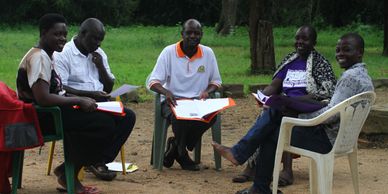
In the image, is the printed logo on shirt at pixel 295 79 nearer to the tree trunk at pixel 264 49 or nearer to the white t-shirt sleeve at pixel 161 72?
the white t-shirt sleeve at pixel 161 72

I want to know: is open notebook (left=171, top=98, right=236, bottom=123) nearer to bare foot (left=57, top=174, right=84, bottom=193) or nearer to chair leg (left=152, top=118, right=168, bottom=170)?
chair leg (left=152, top=118, right=168, bottom=170)

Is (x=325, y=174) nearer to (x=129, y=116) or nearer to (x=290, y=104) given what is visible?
(x=290, y=104)

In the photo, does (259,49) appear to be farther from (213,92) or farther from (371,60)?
(213,92)

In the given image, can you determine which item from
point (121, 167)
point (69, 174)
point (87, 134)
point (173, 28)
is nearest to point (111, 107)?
point (87, 134)

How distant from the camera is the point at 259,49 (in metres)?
13.2

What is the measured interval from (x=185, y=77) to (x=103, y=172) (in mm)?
1187

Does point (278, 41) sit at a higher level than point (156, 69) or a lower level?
lower

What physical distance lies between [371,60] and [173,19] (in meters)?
24.6

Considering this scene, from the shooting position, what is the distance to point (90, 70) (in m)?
6.01

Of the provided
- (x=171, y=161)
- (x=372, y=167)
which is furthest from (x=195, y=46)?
(x=372, y=167)

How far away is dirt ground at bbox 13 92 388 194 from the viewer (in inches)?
224

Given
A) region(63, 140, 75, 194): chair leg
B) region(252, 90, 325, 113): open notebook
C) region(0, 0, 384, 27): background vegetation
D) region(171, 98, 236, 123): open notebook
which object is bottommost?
region(0, 0, 384, 27): background vegetation

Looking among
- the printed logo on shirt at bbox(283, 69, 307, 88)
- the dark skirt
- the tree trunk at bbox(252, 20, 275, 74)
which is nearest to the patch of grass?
the tree trunk at bbox(252, 20, 275, 74)

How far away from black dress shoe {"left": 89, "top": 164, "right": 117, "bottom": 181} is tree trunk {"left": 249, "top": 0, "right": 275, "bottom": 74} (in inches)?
295
